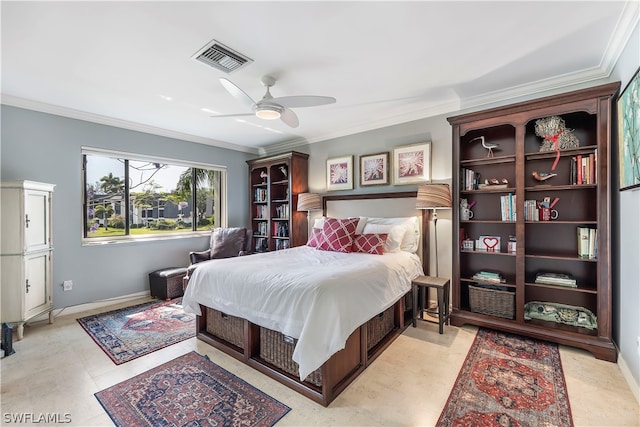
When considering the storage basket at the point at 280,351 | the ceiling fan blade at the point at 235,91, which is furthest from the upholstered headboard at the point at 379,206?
the ceiling fan blade at the point at 235,91

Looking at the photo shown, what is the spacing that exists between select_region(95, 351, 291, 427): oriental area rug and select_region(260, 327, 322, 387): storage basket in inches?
9.6

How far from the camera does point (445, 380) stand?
2102 millimetres

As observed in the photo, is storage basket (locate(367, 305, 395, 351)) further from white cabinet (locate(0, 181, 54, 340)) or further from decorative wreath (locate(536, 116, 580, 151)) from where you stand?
white cabinet (locate(0, 181, 54, 340))

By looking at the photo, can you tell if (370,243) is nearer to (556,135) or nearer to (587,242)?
(587,242)

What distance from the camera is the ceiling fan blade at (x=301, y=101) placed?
2.41 m

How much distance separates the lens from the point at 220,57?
2.35 m

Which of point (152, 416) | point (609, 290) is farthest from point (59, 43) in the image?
point (609, 290)

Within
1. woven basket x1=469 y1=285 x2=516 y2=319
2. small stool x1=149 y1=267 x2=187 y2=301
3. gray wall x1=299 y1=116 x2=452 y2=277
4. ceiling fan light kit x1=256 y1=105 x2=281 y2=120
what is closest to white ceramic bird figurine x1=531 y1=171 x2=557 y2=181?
gray wall x1=299 y1=116 x2=452 y2=277

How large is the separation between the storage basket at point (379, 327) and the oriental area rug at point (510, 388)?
702 millimetres

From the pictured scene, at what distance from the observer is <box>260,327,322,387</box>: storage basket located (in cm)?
205

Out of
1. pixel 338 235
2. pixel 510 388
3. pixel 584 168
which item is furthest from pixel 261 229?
pixel 584 168

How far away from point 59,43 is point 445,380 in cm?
390

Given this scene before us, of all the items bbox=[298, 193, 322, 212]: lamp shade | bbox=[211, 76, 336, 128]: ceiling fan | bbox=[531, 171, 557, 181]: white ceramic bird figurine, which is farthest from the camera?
bbox=[298, 193, 322, 212]: lamp shade

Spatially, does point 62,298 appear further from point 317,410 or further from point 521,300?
point 521,300
